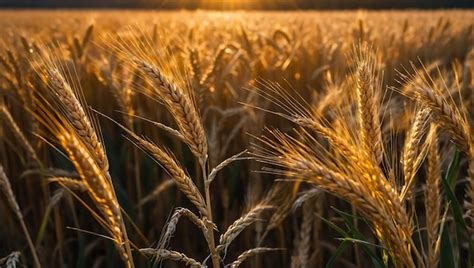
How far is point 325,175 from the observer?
84cm

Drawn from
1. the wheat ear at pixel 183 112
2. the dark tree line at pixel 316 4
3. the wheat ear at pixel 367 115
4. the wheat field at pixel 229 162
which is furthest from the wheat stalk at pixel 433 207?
the dark tree line at pixel 316 4

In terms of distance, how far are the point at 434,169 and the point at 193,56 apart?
1126mm

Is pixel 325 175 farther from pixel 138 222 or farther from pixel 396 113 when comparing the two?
pixel 396 113

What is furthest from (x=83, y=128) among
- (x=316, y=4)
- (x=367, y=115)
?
(x=316, y=4)

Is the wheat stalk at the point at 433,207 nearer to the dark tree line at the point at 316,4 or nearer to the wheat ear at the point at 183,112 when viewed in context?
the wheat ear at the point at 183,112

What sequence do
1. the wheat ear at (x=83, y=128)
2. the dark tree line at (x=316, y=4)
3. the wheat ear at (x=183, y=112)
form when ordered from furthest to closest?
the dark tree line at (x=316, y=4), the wheat ear at (x=183, y=112), the wheat ear at (x=83, y=128)

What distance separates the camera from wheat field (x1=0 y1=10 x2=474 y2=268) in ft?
3.21

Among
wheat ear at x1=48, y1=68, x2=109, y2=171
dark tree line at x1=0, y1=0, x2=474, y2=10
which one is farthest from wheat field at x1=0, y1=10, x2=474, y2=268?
dark tree line at x1=0, y1=0, x2=474, y2=10

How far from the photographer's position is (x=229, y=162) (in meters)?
1.15

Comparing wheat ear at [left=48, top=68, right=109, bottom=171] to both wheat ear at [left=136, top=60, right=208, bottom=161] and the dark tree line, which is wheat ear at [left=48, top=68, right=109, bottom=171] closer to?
wheat ear at [left=136, top=60, right=208, bottom=161]

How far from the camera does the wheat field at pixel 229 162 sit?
98 cm

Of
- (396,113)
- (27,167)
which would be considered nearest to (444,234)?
(396,113)

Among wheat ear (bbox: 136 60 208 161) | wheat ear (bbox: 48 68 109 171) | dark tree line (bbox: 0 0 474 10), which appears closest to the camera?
wheat ear (bbox: 48 68 109 171)

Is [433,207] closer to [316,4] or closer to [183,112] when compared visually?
[183,112]
